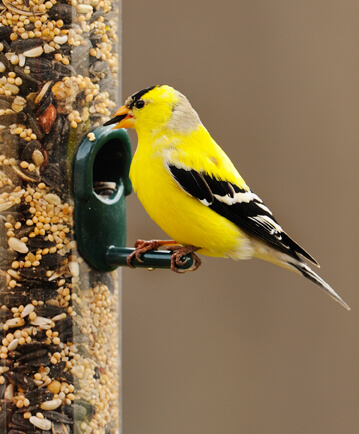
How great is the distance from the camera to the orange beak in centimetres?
256

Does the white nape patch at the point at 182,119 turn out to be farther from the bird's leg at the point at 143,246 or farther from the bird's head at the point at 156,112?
the bird's leg at the point at 143,246

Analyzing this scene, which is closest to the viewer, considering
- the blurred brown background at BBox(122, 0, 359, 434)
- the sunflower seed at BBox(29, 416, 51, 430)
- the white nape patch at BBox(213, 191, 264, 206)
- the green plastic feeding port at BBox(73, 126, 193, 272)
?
the sunflower seed at BBox(29, 416, 51, 430)

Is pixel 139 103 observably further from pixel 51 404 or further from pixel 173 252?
pixel 51 404

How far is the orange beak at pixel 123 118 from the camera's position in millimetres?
2561

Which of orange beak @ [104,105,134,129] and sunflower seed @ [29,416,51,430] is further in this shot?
orange beak @ [104,105,134,129]

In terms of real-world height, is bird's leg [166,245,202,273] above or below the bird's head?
below

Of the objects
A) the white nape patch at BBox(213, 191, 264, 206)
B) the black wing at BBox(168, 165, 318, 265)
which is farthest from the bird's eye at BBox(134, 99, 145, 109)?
the white nape patch at BBox(213, 191, 264, 206)

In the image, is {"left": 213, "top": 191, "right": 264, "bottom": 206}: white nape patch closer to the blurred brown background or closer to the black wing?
the black wing

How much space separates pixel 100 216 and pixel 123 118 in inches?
12.5

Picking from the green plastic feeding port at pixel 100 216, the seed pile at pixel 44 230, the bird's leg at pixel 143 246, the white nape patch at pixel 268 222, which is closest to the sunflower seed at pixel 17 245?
the seed pile at pixel 44 230

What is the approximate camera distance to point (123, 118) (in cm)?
259

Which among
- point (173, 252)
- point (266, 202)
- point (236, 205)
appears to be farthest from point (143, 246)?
point (266, 202)

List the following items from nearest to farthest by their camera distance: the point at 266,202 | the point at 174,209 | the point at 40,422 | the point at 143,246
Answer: the point at 40,422 → the point at 174,209 → the point at 143,246 → the point at 266,202

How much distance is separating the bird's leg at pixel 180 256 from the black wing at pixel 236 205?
0.15 meters
